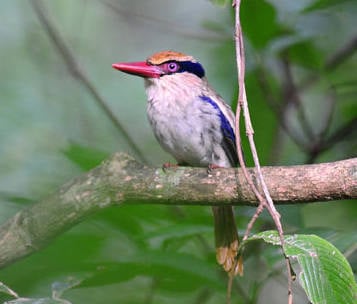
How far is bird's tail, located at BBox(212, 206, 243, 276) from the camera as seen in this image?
356cm

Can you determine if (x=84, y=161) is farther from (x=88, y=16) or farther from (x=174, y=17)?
(x=88, y=16)

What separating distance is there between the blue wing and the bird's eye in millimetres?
240

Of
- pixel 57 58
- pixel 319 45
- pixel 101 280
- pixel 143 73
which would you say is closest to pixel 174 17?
pixel 57 58

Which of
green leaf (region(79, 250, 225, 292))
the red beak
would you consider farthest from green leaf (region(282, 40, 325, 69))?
green leaf (region(79, 250, 225, 292))

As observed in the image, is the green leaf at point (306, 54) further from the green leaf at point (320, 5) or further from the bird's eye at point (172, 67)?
the bird's eye at point (172, 67)

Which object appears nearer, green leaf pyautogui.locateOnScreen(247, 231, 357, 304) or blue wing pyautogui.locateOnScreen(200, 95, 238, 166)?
green leaf pyautogui.locateOnScreen(247, 231, 357, 304)

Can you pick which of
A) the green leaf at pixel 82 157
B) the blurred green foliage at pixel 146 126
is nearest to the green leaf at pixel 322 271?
the blurred green foliage at pixel 146 126

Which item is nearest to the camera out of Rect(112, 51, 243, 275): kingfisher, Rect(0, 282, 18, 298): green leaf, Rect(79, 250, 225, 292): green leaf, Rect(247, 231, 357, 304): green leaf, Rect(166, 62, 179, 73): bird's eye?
Rect(247, 231, 357, 304): green leaf

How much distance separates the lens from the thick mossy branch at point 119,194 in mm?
2879

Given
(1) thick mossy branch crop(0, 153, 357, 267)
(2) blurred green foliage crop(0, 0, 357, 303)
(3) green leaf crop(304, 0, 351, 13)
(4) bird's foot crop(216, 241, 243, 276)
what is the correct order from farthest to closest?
(3) green leaf crop(304, 0, 351, 13), (4) bird's foot crop(216, 241, 243, 276), (1) thick mossy branch crop(0, 153, 357, 267), (2) blurred green foliage crop(0, 0, 357, 303)

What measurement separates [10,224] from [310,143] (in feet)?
6.30

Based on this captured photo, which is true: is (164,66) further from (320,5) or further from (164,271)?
(164,271)

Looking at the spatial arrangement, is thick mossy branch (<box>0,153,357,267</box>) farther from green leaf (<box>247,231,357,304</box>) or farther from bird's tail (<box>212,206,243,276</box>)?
green leaf (<box>247,231,357,304</box>)

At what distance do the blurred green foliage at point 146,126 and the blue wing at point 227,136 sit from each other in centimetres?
12
